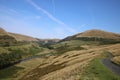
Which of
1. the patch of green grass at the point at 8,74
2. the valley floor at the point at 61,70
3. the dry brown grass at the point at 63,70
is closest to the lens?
the dry brown grass at the point at 63,70

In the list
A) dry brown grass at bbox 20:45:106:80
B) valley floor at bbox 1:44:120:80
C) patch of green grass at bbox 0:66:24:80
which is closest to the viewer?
dry brown grass at bbox 20:45:106:80

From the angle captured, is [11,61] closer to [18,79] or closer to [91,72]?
[18,79]

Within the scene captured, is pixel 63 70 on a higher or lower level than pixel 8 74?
higher

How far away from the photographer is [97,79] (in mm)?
38312

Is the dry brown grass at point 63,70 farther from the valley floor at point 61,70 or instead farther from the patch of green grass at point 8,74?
the patch of green grass at point 8,74

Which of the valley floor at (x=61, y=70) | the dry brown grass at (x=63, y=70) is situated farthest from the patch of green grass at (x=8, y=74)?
the dry brown grass at (x=63, y=70)

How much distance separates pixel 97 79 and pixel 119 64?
991 inches

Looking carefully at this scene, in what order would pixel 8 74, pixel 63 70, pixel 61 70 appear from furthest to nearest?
1. pixel 8 74
2. pixel 61 70
3. pixel 63 70

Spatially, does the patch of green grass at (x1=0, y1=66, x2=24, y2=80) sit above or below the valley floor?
below

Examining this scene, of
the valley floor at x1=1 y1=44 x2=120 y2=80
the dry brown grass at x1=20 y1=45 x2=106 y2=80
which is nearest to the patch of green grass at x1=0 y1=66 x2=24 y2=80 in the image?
the valley floor at x1=1 y1=44 x2=120 y2=80

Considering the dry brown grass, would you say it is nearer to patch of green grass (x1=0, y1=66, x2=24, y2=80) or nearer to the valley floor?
the valley floor

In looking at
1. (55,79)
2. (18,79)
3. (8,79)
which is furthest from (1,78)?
(55,79)

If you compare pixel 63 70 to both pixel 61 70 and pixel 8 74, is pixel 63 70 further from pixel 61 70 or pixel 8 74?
pixel 8 74

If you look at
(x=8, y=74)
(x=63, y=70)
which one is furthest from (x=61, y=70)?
(x=8, y=74)
